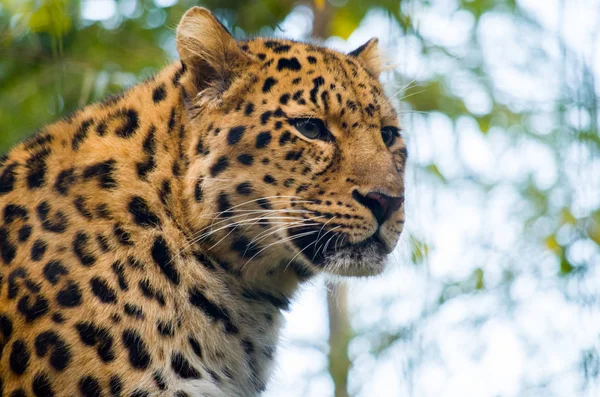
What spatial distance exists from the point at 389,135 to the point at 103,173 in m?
2.20

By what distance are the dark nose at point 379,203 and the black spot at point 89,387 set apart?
2069mm

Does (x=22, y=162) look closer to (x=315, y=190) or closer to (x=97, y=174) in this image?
(x=97, y=174)

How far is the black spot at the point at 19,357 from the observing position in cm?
514

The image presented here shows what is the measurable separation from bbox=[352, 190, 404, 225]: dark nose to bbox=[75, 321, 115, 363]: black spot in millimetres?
1877

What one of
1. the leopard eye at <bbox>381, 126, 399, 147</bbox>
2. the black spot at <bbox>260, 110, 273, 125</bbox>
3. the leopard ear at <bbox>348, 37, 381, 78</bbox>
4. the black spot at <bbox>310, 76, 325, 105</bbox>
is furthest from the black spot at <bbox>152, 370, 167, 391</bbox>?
the leopard ear at <bbox>348, 37, 381, 78</bbox>

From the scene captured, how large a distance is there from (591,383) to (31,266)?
133 inches

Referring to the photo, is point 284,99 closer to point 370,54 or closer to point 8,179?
point 370,54

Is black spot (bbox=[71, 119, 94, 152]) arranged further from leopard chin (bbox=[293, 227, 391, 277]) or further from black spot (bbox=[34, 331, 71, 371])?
leopard chin (bbox=[293, 227, 391, 277])

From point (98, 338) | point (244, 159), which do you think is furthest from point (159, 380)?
point (244, 159)

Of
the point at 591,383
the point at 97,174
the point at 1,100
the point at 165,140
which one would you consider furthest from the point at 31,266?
the point at 1,100

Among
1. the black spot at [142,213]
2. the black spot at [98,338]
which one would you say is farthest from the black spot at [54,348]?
the black spot at [142,213]

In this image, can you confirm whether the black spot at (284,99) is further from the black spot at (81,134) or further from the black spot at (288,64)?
the black spot at (81,134)

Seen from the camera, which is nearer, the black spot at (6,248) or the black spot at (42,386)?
the black spot at (42,386)

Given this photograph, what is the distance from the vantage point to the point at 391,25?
197 inches
